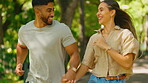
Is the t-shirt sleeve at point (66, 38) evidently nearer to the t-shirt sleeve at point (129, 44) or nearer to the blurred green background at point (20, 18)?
the t-shirt sleeve at point (129, 44)

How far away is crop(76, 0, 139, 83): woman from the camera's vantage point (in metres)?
3.63

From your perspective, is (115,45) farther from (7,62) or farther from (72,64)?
(7,62)

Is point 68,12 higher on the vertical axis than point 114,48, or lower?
lower

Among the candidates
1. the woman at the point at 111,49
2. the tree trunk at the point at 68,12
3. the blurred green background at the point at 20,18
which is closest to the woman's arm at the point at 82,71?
the woman at the point at 111,49

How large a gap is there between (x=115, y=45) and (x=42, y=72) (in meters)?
0.93

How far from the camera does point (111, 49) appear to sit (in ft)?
11.8

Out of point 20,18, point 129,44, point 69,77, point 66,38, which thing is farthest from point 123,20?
point 20,18

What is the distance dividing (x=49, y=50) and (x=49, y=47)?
4 cm

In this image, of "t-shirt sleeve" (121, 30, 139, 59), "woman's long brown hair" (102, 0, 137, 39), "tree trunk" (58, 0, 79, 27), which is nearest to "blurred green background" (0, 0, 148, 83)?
"tree trunk" (58, 0, 79, 27)

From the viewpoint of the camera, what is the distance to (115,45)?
3.72 meters

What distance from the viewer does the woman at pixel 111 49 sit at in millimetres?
3633

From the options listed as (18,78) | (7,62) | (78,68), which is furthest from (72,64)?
(7,62)

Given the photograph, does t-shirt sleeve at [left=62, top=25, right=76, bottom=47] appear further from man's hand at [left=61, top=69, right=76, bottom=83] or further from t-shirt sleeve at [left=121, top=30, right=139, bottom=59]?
t-shirt sleeve at [left=121, top=30, right=139, bottom=59]

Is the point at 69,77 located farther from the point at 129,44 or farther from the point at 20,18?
the point at 20,18
